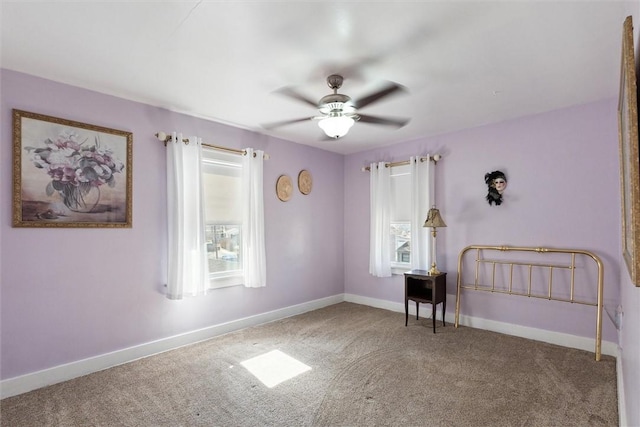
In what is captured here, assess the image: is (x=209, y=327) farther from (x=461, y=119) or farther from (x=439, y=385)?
(x=461, y=119)

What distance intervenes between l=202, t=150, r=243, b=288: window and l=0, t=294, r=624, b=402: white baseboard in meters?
0.55

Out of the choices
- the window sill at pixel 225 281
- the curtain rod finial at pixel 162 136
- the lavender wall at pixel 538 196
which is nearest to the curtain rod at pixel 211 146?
the curtain rod finial at pixel 162 136

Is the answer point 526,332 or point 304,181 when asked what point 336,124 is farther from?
point 526,332

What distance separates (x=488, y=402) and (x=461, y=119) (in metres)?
2.83

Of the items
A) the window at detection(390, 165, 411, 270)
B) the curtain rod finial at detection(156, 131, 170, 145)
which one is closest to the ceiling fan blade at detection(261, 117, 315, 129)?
the curtain rod finial at detection(156, 131, 170, 145)

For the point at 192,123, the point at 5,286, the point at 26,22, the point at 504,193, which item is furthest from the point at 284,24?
the point at 504,193

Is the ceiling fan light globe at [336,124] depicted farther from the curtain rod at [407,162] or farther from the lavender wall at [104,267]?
the curtain rod at [407,162]

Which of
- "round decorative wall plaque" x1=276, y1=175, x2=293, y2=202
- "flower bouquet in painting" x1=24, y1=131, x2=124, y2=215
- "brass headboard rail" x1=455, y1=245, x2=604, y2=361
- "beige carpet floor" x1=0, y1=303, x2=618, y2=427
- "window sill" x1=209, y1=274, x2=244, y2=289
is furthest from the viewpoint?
"round decorative wall plaque" x1=276, y1=175, x2=293, y2=202

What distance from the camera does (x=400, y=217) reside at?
4699mm

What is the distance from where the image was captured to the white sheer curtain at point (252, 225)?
3.91 m

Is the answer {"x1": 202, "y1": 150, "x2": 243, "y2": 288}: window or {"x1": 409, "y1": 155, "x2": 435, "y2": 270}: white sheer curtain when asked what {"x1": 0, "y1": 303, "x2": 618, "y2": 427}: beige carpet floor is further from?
{"x1": 409, "y1": 155, "x2": 435, "y2": 270}: white sheer curtain

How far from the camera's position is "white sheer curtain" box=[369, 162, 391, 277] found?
4672 millimetres

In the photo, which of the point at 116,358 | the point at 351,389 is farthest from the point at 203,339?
the point at 351,389

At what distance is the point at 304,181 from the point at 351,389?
2.93m
